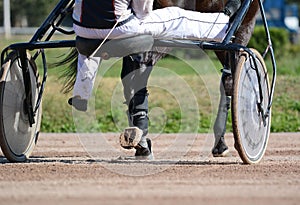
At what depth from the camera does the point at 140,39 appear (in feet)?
22.1

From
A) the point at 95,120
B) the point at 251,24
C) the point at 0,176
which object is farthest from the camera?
the point at 95,120

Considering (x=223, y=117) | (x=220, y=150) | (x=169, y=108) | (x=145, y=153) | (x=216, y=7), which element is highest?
(x=216, y=7)

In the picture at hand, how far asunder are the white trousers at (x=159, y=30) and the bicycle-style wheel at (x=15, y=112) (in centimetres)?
58

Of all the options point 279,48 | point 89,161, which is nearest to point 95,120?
point 89,161

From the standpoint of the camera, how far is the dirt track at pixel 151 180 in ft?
17.1

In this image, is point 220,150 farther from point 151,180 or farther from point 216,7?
point 151,180

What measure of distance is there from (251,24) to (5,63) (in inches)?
109

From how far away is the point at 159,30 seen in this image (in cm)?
687

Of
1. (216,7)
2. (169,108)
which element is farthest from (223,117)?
(169,108)

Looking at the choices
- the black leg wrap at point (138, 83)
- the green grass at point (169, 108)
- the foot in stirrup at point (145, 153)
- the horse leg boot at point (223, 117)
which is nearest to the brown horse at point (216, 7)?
the horse leg boot at point (223, 117)

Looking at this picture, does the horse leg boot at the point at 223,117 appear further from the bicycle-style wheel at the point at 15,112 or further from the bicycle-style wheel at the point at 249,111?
the bicycle-style wheel at the point at 15,112

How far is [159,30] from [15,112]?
141 centimetres

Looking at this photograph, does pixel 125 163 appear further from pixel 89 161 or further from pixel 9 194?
pixel 9 194

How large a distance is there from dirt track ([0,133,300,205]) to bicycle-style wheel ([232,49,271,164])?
0.51 ft
